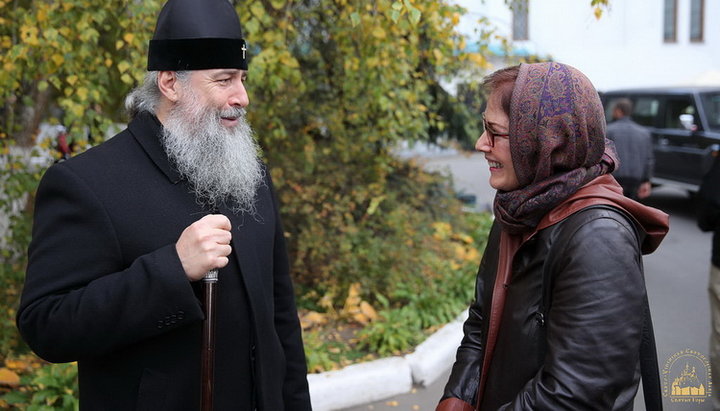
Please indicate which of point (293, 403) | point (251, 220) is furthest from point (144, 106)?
point (293, 403)

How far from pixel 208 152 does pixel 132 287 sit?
0.52 metres

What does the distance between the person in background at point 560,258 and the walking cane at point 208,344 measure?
796mm

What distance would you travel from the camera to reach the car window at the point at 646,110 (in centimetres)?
1288

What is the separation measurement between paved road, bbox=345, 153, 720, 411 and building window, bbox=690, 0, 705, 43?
13.4m

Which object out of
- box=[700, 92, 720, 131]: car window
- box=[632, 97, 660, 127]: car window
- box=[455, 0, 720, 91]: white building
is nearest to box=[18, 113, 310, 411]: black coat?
box=[700, 92, 720, 131]: car window

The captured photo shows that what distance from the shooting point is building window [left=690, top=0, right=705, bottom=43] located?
24.0 meters

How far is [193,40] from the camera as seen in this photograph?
85.2 inches

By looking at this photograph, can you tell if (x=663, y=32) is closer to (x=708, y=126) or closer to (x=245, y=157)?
(x=708, y=126)

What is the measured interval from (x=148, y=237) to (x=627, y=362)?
1339mm

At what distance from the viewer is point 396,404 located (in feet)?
16.0

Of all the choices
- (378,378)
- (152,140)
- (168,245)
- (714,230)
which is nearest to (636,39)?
(714,230)

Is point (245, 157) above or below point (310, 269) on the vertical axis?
above

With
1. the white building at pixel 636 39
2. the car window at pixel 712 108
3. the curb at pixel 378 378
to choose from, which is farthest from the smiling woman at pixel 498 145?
the white building at pixel 636 39

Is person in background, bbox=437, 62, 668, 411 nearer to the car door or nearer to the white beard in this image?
the white beard
